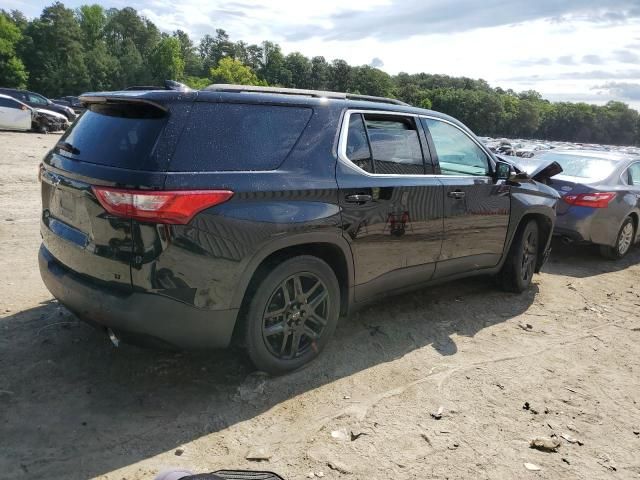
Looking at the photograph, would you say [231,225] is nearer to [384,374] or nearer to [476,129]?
[384,374]

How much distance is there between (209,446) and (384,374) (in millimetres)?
1375

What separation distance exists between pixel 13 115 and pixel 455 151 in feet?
71.5

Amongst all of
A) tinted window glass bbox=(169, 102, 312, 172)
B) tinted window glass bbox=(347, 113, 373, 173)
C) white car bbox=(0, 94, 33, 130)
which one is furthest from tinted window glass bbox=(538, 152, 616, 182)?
white car bbox=(0, 94, 33, 130)

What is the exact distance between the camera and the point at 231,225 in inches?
117

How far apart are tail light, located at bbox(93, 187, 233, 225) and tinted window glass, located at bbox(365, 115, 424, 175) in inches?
A: 60.0

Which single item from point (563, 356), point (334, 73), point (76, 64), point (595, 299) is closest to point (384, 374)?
point (563, 356)

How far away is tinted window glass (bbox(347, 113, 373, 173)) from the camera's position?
3723mm

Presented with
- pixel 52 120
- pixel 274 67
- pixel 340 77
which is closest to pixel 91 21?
pixel 274 67

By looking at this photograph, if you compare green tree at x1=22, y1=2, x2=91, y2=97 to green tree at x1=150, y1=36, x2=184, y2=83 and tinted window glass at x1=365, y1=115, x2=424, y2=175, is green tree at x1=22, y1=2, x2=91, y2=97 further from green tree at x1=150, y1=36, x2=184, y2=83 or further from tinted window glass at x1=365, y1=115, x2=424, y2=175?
tinted window glass at x1=365, y1=115, x2=424, y2=175

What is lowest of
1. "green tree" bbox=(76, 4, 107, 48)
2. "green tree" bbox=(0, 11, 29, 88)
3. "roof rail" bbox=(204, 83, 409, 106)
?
"roof rail" bbox=(204, 83, 409, 106)

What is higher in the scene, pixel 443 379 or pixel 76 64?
pixel 76 64

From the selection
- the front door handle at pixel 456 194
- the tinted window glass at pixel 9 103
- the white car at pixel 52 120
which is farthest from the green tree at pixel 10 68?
the front door handle at pixel 456 194

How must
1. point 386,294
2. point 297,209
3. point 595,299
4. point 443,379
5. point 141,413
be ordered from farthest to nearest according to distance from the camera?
1. point 595,299
2. point 386,294
3. point 443,379
4. point 297,209
5. point 141,413

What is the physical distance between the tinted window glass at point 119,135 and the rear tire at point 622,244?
6.78 m
